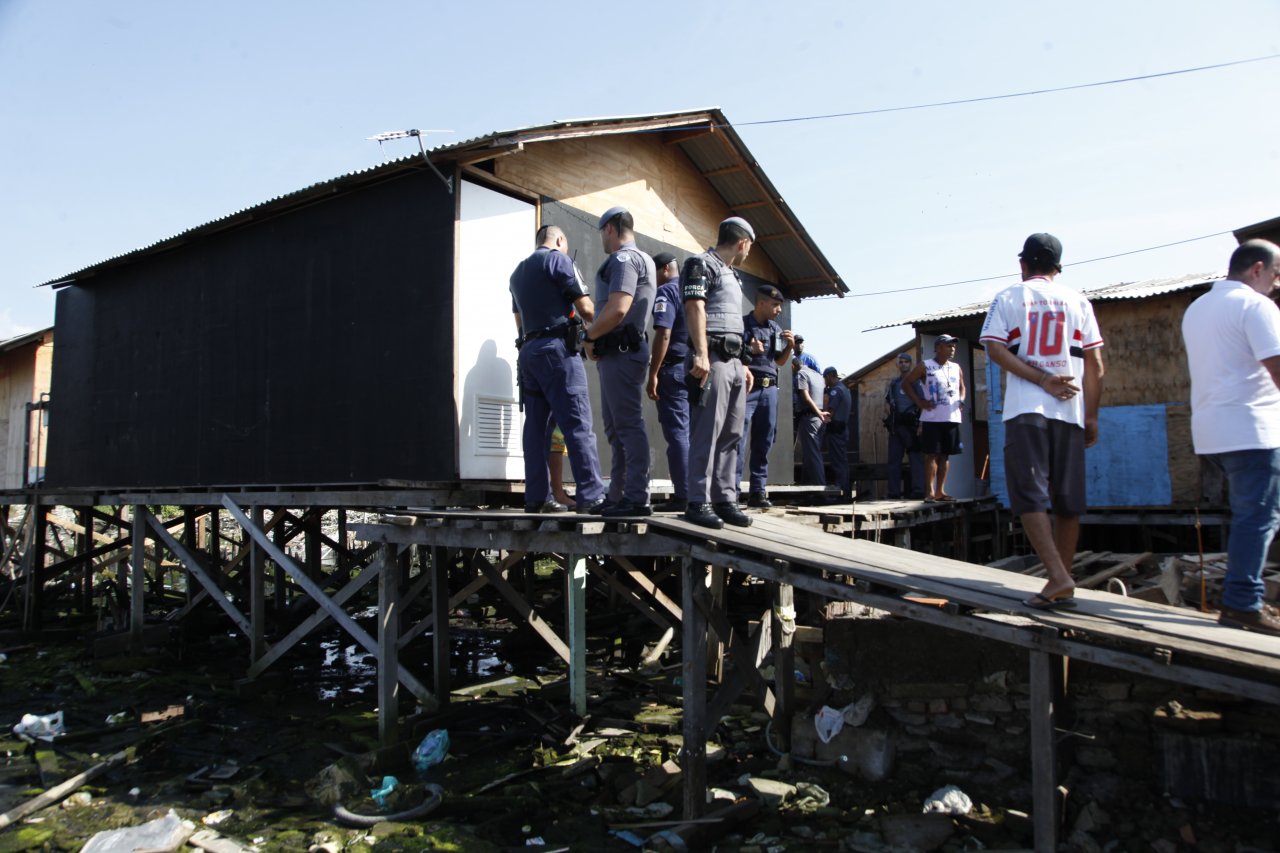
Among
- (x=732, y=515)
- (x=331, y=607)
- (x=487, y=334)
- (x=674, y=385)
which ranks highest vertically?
(x=487, y=334)

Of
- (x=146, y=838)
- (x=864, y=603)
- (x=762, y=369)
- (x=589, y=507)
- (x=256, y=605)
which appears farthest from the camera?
(x=256, y=605)

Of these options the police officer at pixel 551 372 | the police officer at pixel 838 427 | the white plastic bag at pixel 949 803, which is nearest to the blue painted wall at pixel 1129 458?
the police officer at pixel 838 427

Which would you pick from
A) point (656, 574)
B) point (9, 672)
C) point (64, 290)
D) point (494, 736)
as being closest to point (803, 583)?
point (494, 736)

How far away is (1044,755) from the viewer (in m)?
4.01

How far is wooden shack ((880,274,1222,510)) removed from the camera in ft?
38.4

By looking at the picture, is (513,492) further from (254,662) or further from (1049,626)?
(1049,626)

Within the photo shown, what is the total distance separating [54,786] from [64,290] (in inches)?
348

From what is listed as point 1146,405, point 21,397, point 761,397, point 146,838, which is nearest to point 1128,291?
point 1146,405

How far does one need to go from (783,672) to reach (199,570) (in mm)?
8049

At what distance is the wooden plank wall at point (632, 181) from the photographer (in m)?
8.84

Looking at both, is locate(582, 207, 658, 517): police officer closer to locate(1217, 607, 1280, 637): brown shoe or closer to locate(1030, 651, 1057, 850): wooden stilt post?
locate(1030, 651, 1057, 850): wooden stilt post

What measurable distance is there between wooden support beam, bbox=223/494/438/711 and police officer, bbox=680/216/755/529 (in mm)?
3406

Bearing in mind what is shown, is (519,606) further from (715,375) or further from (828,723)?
(715,375)

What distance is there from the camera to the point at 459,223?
8.05 m
